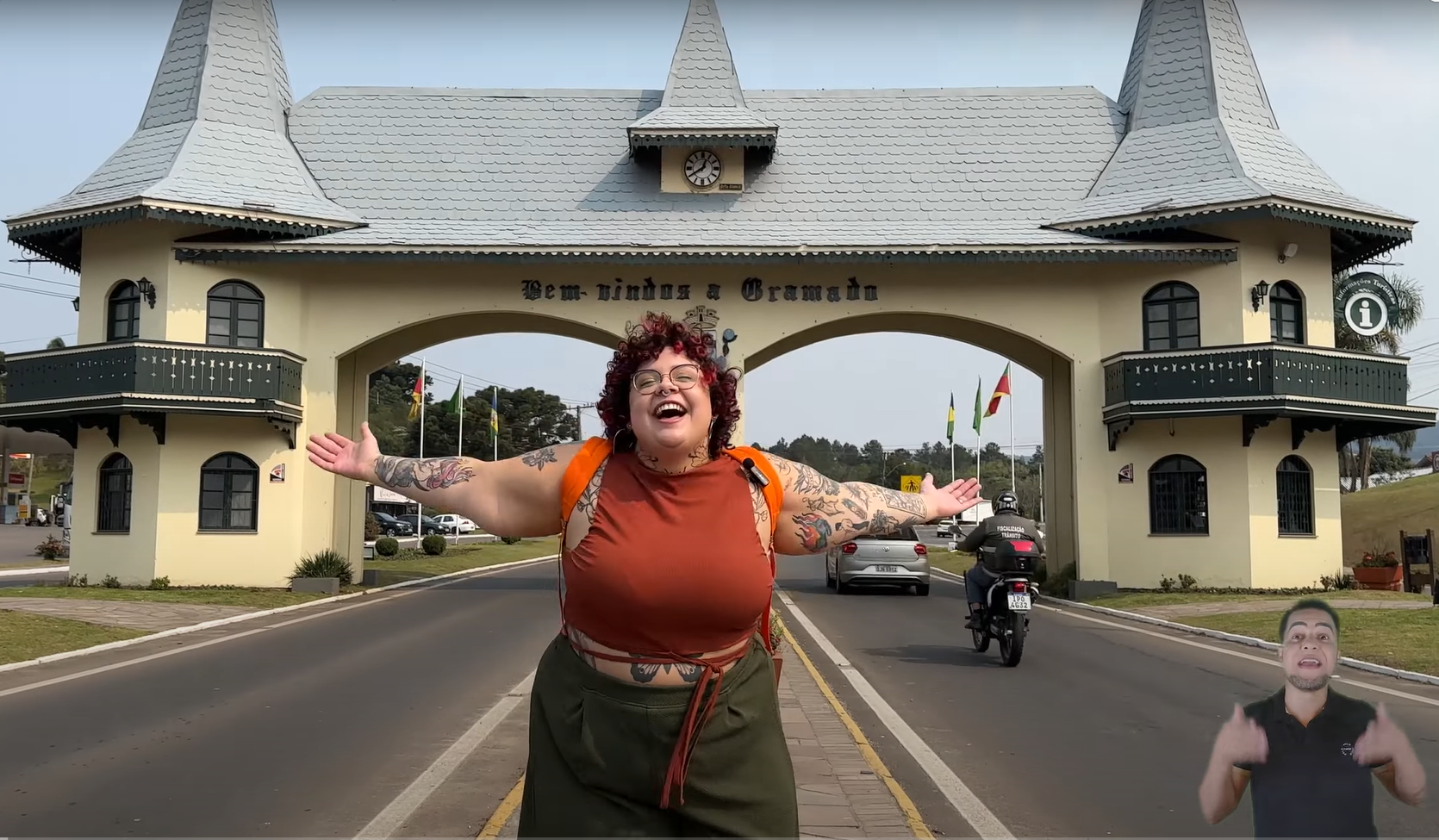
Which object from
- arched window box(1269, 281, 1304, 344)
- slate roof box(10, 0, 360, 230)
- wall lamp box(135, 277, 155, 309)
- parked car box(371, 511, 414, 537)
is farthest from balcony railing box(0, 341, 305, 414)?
parked car box(371, 511, 414, 537)

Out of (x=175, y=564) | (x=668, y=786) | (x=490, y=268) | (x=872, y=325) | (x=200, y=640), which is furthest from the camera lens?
(x=872, y=325)

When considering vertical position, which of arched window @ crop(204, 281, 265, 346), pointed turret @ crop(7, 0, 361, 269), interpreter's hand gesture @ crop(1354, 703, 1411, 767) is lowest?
interpreter's hand gesture @ crop(1354, 703, 1411, 767)

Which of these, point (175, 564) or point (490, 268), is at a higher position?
point (490, 268)

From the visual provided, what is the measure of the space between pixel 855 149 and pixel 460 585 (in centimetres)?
1424

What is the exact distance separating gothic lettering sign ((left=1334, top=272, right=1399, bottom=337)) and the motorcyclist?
15.2 meters

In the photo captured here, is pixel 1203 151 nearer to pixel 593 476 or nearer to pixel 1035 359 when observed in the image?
pixel 1035 359

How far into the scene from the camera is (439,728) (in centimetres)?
875

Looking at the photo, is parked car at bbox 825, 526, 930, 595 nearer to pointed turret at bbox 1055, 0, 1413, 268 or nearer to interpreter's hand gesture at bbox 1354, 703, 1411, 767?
pointed turret at bbox 1055, 0, 1413, 268

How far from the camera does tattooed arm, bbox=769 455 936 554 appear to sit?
374cm

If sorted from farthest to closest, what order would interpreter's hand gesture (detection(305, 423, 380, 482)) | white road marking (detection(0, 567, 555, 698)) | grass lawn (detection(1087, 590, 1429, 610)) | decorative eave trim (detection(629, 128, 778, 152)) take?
1. decorative eave trim (detection(629, 128, 778, 152))
2. grass lawn (detection(1087, 590, 1429, 610))
3. white road marking (detection(0, 567, 555, 698))
4. interpreter's hand gesture (detection(305, 423, 380, 482))

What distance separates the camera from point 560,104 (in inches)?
1190

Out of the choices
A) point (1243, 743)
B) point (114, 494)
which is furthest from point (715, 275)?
point (1243, 743)

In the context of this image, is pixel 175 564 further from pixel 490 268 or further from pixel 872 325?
pixel 872 325

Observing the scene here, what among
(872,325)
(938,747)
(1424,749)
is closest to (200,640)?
(938,747)
